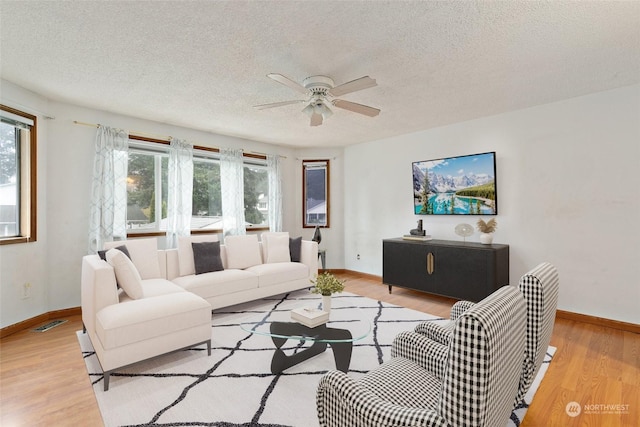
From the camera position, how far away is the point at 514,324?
3.43 ft

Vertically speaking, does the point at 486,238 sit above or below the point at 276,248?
above

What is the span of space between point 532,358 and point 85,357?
3.36 m

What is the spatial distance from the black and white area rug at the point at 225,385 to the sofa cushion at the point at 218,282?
19.9 inches

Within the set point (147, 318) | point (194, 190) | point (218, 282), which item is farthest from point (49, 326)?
point (194, 190)

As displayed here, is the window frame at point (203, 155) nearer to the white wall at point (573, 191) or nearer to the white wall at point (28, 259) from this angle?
the white wall at point (28, 259)

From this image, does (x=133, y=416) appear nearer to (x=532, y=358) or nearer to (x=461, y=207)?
(x=532, y=358)

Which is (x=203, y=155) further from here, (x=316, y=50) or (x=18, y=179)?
(x=316, y=50)

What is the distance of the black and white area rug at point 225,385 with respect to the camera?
1.90m

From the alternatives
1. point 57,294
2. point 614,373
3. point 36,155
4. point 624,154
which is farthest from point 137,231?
point 624,154

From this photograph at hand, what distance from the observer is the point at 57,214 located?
371 centimetres

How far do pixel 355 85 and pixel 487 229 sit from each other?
2834 mm

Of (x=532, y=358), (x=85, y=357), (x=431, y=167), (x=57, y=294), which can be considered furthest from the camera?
(x=431, y=167)

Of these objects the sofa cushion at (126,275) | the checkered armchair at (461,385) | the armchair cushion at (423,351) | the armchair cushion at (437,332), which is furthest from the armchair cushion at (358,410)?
the sofa cushion at (126,275)

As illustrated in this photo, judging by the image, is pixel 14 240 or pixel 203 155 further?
pixel 203 155
